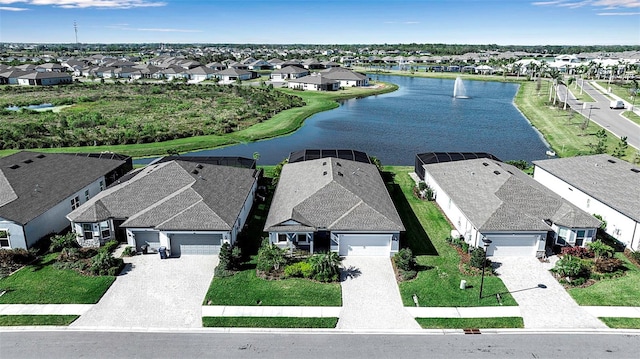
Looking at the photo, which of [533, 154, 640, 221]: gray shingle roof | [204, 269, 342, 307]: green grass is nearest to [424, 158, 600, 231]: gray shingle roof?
[533, 154, 640, 221]: gray shingle roof

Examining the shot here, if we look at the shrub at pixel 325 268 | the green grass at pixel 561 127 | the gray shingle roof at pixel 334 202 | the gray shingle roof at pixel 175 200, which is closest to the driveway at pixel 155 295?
the gray shingle roof at pixel 175 200

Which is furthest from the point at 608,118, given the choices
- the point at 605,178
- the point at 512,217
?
the point at 512,217

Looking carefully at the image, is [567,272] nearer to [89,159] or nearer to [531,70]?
[89,159]

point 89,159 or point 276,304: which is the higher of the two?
point 89,159

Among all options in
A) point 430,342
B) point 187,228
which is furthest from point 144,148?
point 430,342

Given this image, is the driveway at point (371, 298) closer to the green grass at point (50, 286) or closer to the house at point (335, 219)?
the house at point (335, 219)

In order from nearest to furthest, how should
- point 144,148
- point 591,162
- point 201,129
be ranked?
point 591,162, point 144,148, point 201,129
